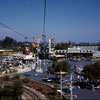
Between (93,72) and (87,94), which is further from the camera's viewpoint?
(93,72)

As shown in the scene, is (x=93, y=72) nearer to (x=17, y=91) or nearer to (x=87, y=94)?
(x=87, y=94)

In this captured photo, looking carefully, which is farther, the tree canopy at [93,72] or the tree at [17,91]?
the tree canopy at [93,72]


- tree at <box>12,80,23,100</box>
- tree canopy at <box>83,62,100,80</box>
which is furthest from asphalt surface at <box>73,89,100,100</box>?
tree at <box>12,80,23,100</box>

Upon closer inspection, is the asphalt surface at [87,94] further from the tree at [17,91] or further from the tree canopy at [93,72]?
the tree at [17,91]

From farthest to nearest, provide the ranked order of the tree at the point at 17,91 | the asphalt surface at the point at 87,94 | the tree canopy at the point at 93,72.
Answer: the tree canopy at the point at 93,72 → the asphalt surface at the point at 87,94 → the tree at the point at 17,91

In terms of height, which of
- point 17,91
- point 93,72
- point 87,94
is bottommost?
point 87,94

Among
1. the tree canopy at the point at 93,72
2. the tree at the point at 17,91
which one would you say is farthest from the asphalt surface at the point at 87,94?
the tree at the point at 17,91

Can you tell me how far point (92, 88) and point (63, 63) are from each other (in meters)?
3.93

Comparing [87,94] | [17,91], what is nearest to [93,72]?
[87,94]

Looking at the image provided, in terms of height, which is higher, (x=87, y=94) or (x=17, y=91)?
(x=17, y=91)

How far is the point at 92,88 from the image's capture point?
11.4 m

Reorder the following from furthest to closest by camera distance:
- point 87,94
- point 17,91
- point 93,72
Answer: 1. point 93,72
2. point 87,94
3. point 17,91

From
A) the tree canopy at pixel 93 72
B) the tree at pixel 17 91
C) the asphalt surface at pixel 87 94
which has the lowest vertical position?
the asphalt surface at pixel 87 94

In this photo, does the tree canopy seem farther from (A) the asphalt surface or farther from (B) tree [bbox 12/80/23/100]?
(B) tree [bbox 12/80/23/100]
